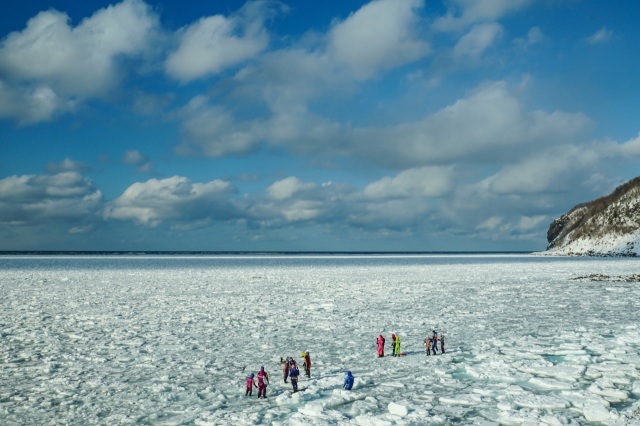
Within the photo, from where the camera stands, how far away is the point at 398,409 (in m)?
7.77

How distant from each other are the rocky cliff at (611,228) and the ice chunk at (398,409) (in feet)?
365

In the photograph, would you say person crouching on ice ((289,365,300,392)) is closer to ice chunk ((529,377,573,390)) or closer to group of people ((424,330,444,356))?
group of people ((424,330,444,356))

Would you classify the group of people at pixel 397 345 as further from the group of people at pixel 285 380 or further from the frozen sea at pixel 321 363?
the group of people at pixel 285 380

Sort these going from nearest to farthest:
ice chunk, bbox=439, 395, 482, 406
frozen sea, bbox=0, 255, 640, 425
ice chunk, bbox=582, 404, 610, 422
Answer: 1. ice chunk, bbox=582, 404, 610, 422
2. frozen sea, bbox=0, 255, 640, 425
3. ice chunk, bbox=439, 395, 482, 406

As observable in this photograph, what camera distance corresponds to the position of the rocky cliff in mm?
104438

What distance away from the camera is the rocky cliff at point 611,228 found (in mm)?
104438

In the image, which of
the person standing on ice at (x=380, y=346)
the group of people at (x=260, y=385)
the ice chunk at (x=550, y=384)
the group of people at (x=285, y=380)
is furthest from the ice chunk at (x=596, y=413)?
the group of people at (x=260, y=385)

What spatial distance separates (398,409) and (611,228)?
122 metres

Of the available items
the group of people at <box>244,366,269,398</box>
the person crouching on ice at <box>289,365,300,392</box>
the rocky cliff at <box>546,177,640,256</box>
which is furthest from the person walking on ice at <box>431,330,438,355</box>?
the rocky cliff at <box>546,177,640,256</box>

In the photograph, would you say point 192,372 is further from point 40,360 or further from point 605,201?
point 605,201

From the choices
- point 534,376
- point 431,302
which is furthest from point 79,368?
point 431,302

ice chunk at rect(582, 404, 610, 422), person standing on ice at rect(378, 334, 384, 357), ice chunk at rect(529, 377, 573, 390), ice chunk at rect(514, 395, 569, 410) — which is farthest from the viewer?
person standing on ice at rect(378, 334, 384, 357)

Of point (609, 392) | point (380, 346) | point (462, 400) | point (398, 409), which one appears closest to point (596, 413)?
point (609, 392)

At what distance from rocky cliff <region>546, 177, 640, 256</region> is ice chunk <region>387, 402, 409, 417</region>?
11114 cm
